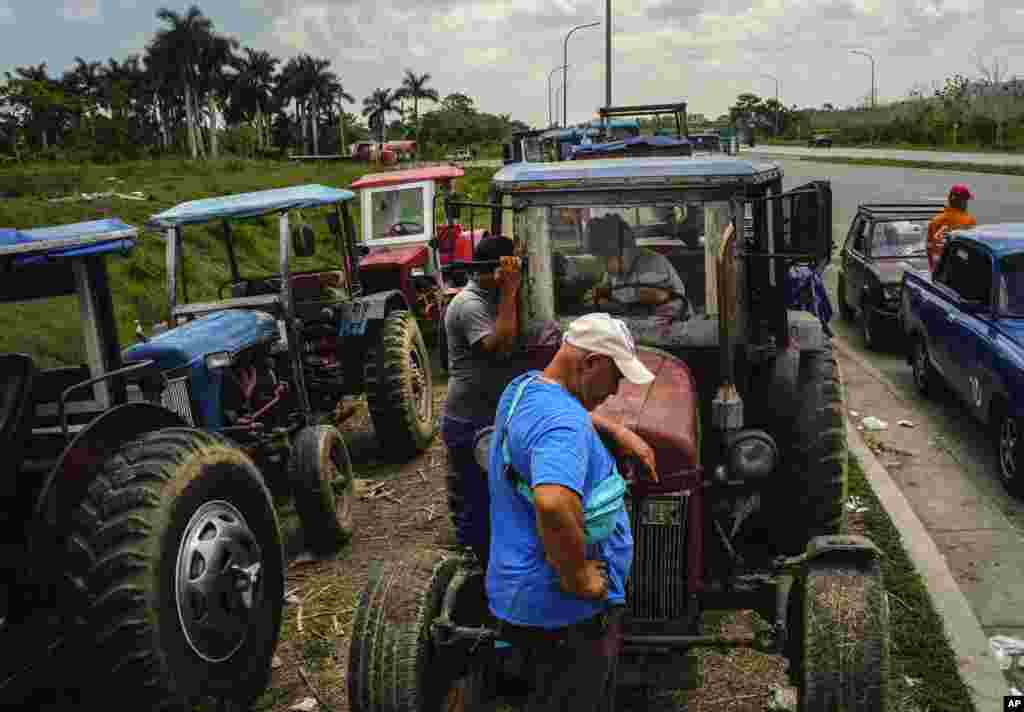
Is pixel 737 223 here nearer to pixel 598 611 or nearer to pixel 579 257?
pixel 579 257

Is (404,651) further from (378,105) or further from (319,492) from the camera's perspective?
(378,105)

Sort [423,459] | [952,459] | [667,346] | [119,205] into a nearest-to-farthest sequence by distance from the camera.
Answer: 1. [667,346]
2. [952,459]
3. [423,459]
4. [119,205]

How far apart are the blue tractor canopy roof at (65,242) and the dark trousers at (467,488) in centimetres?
185

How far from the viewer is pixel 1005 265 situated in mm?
8047

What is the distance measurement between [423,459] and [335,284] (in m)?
1.84

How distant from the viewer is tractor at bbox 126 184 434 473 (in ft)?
22.4

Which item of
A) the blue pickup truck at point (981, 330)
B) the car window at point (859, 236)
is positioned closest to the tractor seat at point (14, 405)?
the blue pickup truck at point (981, 330)

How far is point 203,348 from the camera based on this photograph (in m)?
6.86

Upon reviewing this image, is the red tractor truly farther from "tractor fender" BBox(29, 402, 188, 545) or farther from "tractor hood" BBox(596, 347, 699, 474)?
"tractor hood" BBox(596, 347, 699, 474)

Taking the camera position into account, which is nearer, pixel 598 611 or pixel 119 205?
pixel 598 611

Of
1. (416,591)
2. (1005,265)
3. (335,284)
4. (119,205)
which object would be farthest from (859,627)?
(119,205)

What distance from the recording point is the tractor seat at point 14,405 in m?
4.23

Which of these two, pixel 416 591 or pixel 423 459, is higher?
pixel 416 591

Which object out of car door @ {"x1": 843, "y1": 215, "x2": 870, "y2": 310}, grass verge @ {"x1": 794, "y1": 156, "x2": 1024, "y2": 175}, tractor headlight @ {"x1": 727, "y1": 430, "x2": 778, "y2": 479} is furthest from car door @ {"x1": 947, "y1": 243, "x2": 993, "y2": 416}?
grass verge @ {"x1": 794, "y1": 156, "x2": 1024, "y2": 175}
